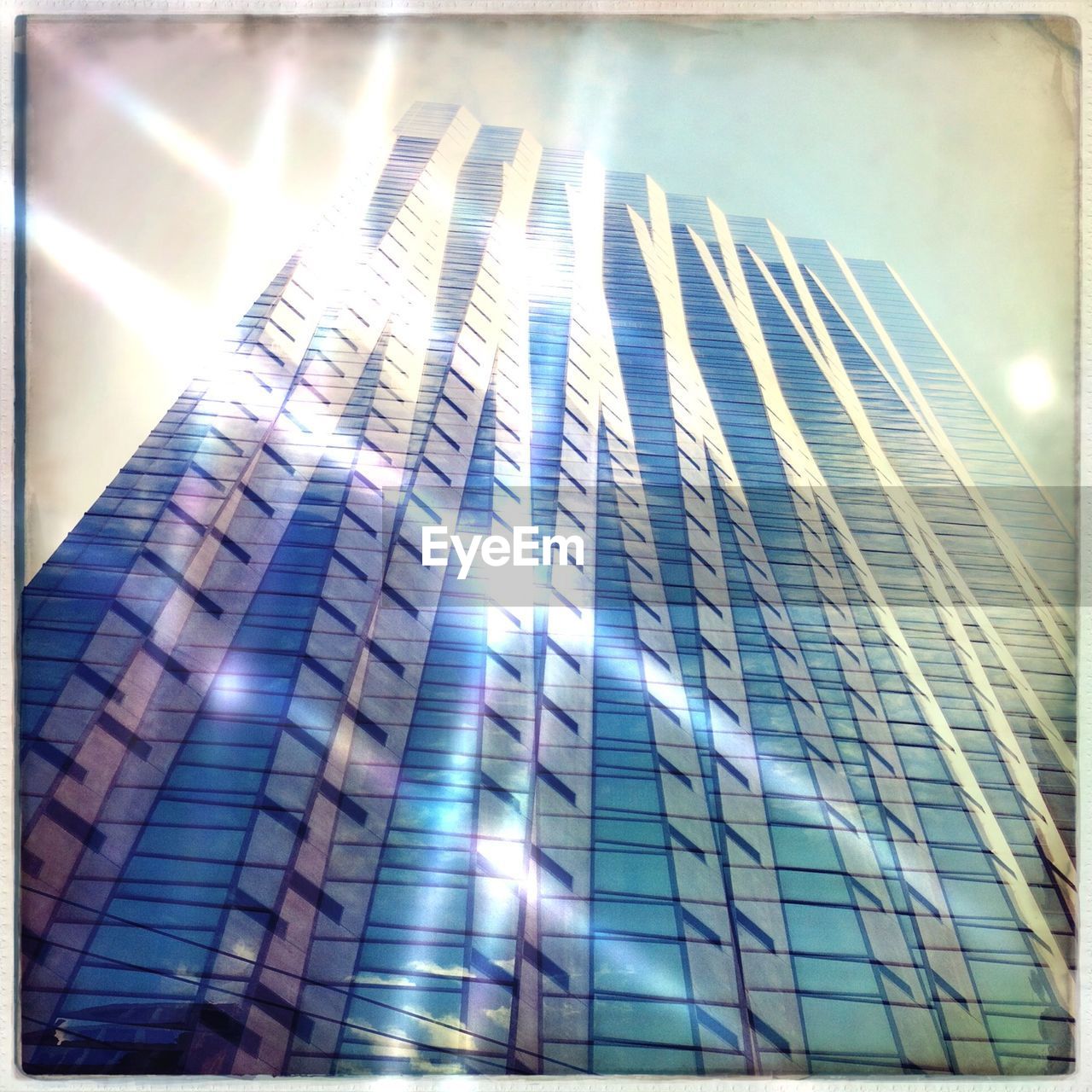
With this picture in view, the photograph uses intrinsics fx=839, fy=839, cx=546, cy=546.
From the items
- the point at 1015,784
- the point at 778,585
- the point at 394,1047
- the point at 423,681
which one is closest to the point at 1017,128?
the point at 778,585

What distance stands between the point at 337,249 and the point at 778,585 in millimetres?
4978

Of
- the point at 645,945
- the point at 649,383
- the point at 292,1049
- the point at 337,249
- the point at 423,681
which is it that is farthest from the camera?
the point at 649,383

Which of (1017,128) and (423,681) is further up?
(1017,128)

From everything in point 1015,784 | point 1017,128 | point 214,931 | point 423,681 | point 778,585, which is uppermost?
point 1017,128

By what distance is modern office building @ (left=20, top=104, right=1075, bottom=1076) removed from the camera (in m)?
5.75

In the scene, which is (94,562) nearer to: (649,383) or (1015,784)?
(649,383)

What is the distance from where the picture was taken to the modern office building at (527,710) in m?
5.75

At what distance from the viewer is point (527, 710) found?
6.93m

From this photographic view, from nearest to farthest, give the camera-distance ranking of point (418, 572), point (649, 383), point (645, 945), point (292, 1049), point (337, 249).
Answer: point (292, 1049)
point (645, 945)
point (418, 572)
point (337, 249)
point (649, 383)

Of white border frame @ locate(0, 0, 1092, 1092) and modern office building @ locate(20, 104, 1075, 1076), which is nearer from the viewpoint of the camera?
white border frame @ locate(0, 0, 1092, 1092)

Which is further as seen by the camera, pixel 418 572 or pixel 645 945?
pixel 418 572

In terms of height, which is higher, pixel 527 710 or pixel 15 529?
pixel 15 529

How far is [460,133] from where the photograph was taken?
6.65m

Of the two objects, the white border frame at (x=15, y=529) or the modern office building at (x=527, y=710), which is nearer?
the white border frame at (x=15, y=529)
